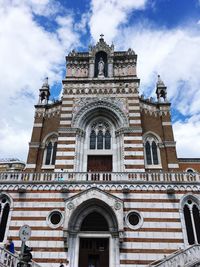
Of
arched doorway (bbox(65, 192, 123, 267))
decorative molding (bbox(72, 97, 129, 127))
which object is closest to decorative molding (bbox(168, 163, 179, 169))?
decorative molding (bbox(72, 97, 129, 127))

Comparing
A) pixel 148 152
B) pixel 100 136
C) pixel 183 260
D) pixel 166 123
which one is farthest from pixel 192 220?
pixel 100 136

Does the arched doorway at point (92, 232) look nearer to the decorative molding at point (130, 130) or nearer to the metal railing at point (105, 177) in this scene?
the metal railing at point (105, 177)

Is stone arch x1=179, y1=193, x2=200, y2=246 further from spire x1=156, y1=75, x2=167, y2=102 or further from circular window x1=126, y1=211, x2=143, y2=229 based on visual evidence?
spire x1=156, y1=75, x2=167, y2=102

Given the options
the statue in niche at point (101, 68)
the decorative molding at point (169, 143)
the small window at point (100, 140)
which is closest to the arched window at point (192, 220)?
the decorative molding at point (169, 143)

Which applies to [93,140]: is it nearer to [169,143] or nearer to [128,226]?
[169,143]

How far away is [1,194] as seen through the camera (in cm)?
1688

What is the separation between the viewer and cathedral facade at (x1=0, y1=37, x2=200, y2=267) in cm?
1529

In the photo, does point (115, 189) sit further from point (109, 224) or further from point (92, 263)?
point (92, 263)

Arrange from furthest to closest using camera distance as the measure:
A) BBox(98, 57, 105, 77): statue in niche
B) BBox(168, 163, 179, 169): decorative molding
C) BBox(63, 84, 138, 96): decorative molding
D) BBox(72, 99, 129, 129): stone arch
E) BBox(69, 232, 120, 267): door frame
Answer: BBox(98, 57, 105, 77): statue in niche, BBox(63, 84, 138, 96): decorative molding, BBox(72, 99, 129, 129): stone arch, BBox(168, 163, 179, 169): decorative molding, BBox(69, 232, 120, 267): door frame

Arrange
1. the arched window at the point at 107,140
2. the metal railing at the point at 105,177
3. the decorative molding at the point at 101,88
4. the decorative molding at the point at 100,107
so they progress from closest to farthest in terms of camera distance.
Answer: the metal railing at the point at 105,177 → the arched window at the point at 107,140 → the decorative molding at the point at 100,107 → the decorative molding at the point at 101,88

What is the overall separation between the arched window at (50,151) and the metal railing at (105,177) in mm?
3841

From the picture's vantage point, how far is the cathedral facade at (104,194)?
15289 millimetres

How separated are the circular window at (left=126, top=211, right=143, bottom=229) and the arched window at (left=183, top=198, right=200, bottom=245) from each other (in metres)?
2.89

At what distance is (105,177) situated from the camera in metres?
17.3
